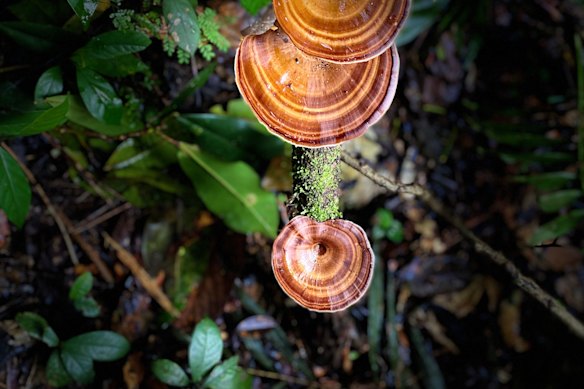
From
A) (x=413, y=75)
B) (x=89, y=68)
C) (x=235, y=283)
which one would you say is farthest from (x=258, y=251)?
(x=413, y=75)

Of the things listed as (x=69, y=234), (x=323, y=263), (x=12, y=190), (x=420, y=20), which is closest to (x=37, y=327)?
(x=69, y=234)

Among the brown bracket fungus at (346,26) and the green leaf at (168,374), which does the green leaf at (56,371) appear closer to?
the green leaf at (168,374)

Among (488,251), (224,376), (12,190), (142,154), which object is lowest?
(224,376)

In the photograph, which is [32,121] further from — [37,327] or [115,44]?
[37,327]

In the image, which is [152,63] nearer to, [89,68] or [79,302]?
[89,68]

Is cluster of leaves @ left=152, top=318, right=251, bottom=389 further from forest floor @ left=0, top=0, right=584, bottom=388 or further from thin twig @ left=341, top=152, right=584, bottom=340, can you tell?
thin twig @ left=341, top=152, right=584, bottom=340

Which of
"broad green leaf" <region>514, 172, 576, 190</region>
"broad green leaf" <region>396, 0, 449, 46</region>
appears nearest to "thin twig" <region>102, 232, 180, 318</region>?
"broad green leaf" <region>396, 0, 449, 46</region>
